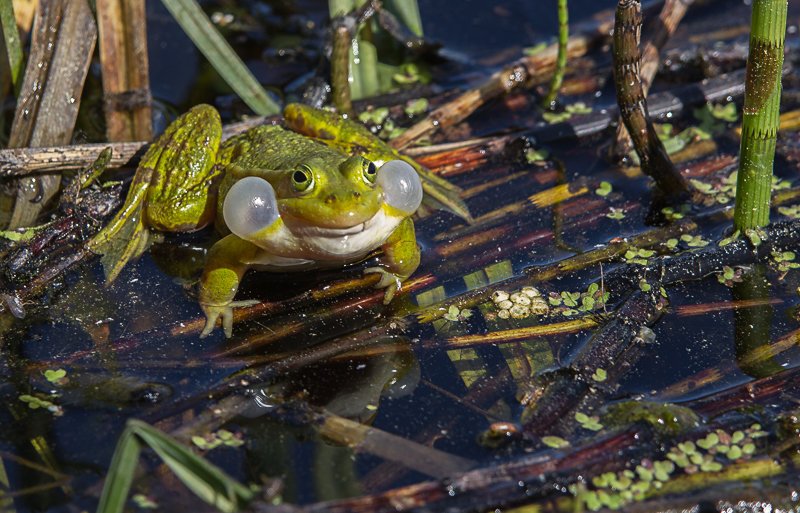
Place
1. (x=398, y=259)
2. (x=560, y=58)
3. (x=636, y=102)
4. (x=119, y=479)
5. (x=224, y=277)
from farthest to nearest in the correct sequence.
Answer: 1. (x=560, y=58)
2. (x=636, y=102)
3. (x=398, y=259)
4. (x=224, y=277)
5. (x=119, y=479)

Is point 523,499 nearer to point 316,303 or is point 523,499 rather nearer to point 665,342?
point 665,342

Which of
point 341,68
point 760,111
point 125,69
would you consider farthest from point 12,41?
point 760,111

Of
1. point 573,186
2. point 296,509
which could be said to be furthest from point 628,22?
point 296,509

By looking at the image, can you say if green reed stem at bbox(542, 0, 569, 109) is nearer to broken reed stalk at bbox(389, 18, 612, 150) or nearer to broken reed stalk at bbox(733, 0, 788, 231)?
broken reed stalk at bbox(389, 18, 612, 150)

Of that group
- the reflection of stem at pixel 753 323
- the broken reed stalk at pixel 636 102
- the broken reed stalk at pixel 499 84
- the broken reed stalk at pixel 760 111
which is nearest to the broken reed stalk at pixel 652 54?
the broken reed stalk at pixel 636 102

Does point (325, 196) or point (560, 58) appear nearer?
point (325, 196)

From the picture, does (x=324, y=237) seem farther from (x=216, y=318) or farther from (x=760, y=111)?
(x=760, y=111)
